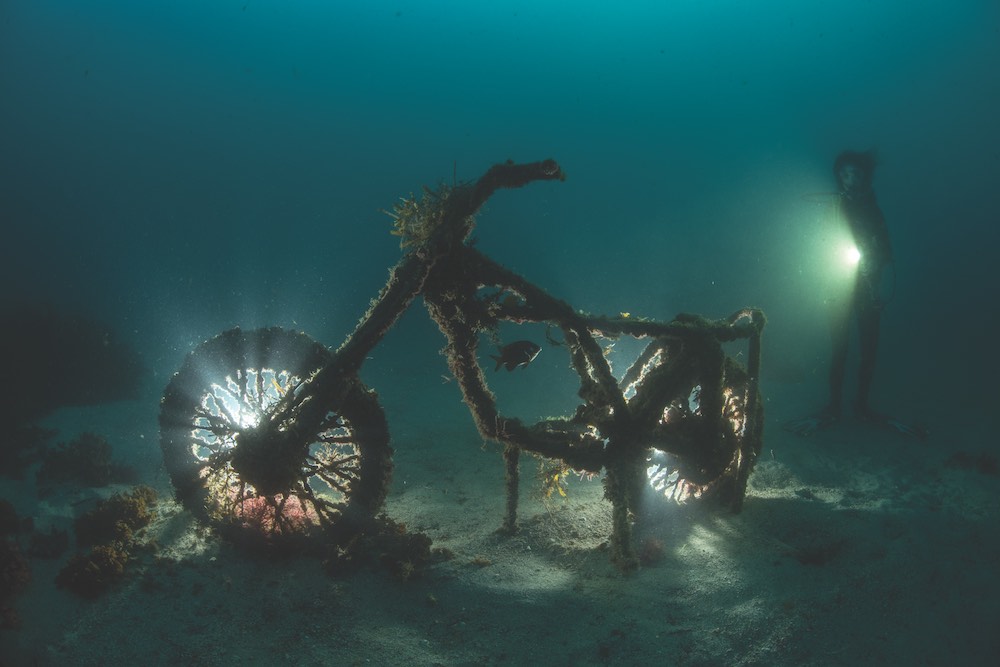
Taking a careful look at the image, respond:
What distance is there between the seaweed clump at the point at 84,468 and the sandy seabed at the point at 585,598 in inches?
70.5

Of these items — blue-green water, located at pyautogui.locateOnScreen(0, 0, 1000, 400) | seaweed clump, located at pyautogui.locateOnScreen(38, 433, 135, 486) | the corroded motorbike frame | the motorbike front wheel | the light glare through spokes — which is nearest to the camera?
the corroded motorbike frame

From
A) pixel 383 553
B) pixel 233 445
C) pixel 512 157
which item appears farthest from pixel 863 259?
pixel 512 157

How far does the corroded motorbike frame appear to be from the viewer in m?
3.67

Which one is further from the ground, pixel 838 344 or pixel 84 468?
pixel 838 344

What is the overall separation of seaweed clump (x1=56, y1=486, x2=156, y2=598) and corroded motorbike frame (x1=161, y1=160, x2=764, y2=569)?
761 mm

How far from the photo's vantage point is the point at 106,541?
494cm

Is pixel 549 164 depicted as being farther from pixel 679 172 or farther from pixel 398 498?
pixel 679 172

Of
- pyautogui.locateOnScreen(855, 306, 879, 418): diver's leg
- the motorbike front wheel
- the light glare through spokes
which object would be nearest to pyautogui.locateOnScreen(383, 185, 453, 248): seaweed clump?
the motorbike front wheel

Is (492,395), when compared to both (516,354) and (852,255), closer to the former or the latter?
(516,354)

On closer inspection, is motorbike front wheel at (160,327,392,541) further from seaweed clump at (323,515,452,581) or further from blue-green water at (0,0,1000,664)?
blue-green water at (0,0,1000,664)

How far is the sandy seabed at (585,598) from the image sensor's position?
349 cm

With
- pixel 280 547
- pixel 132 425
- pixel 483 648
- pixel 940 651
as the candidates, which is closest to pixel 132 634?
pixel 280 547

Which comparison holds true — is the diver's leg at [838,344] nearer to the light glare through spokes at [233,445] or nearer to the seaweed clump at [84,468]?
the light glare through spokes at [233,445]

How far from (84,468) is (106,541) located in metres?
4.38
